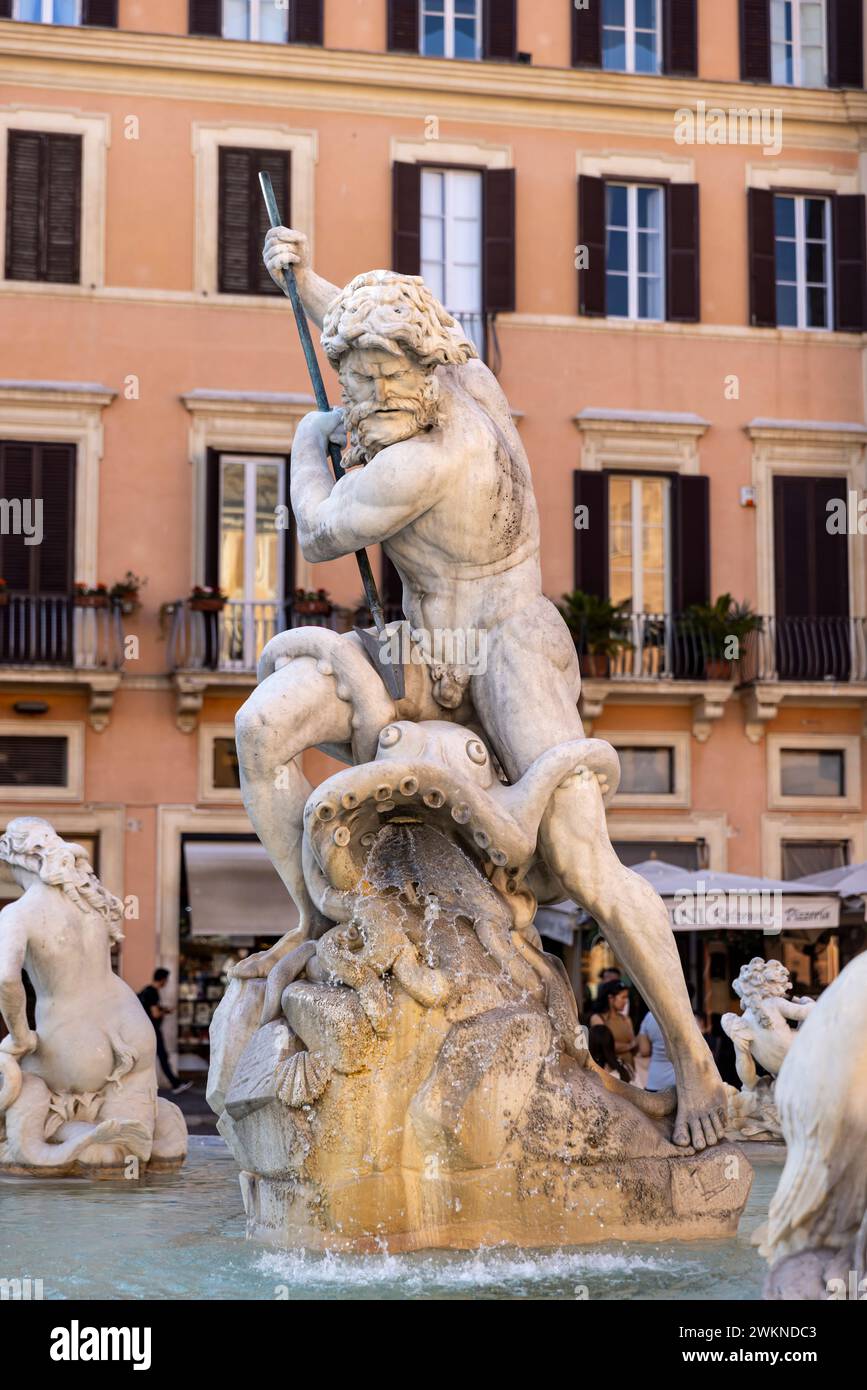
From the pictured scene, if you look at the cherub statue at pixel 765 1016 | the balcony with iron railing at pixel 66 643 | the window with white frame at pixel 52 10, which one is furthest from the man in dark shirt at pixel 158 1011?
the window with white frame at pixel 52 10

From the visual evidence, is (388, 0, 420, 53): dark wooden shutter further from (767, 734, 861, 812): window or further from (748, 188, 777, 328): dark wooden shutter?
(767, 734, 861, 812): window

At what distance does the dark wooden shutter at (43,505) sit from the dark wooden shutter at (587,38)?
7.17 m

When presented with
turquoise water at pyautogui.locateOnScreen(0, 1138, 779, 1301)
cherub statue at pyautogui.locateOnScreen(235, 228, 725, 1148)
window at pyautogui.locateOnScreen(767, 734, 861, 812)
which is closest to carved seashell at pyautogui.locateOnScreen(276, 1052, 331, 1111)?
turquoise water at pyautogui.locateOnScreen(0, 1138, 779, 1301)

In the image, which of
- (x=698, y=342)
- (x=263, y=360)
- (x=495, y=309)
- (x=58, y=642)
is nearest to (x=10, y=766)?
(x=58, y=642)

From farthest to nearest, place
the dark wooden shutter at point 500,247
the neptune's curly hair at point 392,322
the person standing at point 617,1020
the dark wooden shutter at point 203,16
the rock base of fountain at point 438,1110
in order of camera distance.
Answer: the dark wooden shutter at point 500,247 < the dark wooden shutter at point 203,16 < the person standing at point 617,1020 < the neptune's curly hair at point 392,322 < the rock base of fountain at point 438,1110

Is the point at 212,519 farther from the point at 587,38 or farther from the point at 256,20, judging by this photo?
the point at 587,38

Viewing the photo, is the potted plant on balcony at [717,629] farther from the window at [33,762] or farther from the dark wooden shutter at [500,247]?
the window at [33,762]

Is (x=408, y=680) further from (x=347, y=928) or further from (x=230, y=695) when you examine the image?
(x=230, y=695)

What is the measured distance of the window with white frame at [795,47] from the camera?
2427cm

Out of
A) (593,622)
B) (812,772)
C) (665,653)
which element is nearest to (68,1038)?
(593,622)

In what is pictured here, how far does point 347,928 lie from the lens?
4.83 metres

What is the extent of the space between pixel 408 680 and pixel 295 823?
17.6 inches

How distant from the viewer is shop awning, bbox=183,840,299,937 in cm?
2108

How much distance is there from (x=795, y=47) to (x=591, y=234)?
11.2 ft
